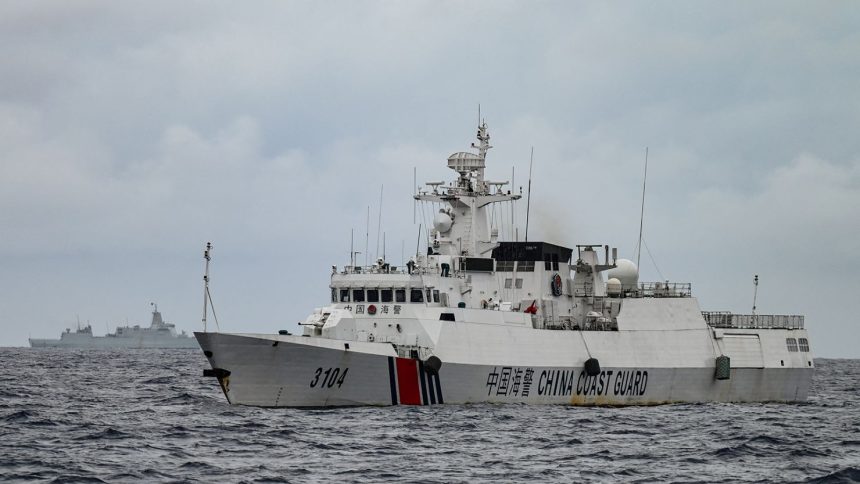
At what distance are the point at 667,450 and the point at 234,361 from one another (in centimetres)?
1203

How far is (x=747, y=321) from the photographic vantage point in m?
46.1

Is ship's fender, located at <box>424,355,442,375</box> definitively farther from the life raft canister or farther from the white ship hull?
the life raft canister

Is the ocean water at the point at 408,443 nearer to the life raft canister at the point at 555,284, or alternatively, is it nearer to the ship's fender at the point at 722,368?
the ship's fender at the point at 722,368

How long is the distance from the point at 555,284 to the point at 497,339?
233 inches

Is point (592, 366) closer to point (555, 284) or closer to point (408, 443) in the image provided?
point (555, 284)

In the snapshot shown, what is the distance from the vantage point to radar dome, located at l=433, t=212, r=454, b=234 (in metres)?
40.8

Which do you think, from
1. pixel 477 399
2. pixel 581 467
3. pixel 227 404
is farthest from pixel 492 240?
pixel 581 467

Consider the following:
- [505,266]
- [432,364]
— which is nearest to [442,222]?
[505,266]

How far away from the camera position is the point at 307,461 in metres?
22.6

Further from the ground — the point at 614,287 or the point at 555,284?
the point at 614,287

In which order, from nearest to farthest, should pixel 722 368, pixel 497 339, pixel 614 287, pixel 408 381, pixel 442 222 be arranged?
1. pixel 408 381
2. pixel 497 339
3. pixel 442 222
4. pixel 722 368
5. pixel 614 287

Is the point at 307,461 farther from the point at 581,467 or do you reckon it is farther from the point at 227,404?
the point at 227,404

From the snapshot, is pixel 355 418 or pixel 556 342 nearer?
pixel 355 418

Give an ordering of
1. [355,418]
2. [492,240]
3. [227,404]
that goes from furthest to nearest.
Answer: [492,240] < [227,404] < [355,418]
